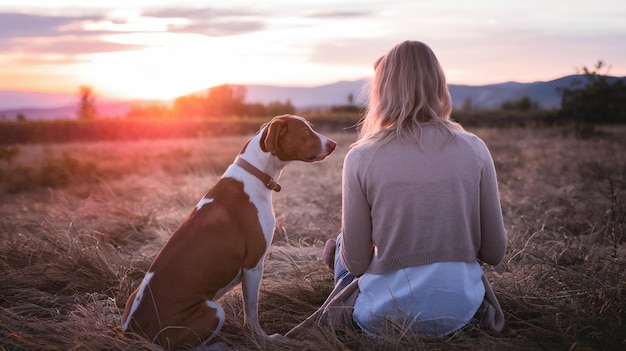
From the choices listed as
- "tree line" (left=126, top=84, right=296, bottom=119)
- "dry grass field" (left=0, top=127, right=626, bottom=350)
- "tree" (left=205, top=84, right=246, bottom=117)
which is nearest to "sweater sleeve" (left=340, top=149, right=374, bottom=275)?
"dry grass field" (left=0, top=127, right=626, bottom=350)

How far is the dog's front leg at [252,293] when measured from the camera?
146 inches

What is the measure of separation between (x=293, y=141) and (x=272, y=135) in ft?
0.61

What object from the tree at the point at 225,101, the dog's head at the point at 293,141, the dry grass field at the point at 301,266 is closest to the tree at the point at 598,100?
the dry grass field at the point at 301,266

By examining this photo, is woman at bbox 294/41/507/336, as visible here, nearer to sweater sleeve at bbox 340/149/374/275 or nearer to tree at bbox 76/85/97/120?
sweater sleeve at bbox 340/149/374/275

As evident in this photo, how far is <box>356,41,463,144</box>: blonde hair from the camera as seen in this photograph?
3.18 m

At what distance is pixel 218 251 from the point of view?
11.5ft

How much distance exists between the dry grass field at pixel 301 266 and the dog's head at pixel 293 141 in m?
1.23

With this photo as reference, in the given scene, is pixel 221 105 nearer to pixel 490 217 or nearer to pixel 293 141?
pixel 293 141

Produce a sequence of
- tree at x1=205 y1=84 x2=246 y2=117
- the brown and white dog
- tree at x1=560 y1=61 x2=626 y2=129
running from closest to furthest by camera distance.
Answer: the brown and white dog → tree at x1=560 y1=61 x2=626 y2=129 → tree at x1=205 y1=84 x2=246 y2=117

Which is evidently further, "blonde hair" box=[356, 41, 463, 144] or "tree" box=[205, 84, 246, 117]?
"tree" box=[205, 84, 246, 117]

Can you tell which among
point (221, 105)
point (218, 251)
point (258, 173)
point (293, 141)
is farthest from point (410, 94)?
point (221, 105)

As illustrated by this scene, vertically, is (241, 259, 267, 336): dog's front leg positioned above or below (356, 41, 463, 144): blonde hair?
below

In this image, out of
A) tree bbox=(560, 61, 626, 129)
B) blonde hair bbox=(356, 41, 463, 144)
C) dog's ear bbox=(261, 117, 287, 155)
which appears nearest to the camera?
blonde hair bbox=(356, 41, 463, 144)

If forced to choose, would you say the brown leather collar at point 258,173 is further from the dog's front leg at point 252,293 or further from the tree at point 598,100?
the tree at point 598,100
